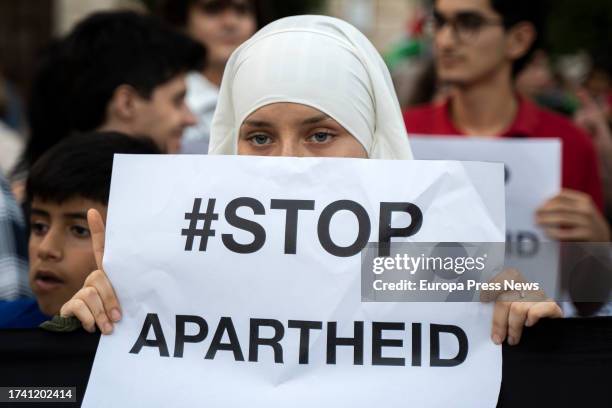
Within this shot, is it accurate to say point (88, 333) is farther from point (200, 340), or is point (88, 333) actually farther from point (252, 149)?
point (252, 149)

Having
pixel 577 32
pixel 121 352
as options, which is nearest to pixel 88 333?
pixel 121 352

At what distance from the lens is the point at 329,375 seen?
8.23ft

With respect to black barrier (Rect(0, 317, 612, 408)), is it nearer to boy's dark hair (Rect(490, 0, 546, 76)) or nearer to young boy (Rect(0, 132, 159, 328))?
young boy (Rect(0, 132, 159, 328))

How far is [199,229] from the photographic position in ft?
8.57

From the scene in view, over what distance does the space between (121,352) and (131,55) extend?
2.67 metres

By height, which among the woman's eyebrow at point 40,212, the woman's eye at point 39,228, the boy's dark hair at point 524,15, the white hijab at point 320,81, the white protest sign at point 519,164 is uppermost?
the boy's dark hair at point 524,15

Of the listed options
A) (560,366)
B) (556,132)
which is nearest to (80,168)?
(560,366)

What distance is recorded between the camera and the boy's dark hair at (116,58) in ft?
15.9

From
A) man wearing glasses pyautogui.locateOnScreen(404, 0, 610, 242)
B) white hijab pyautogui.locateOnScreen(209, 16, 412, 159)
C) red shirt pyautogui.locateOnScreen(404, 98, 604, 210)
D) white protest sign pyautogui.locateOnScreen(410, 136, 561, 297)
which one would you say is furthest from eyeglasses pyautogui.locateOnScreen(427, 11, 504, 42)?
white hijab pyautogui.locateOnScreen(209, 16, 412, 159)

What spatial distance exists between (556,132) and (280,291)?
278 centimetres

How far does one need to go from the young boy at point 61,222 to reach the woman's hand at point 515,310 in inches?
55.3

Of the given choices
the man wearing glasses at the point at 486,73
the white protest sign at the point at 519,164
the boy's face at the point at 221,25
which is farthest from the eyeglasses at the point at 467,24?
the boy's face at the point at 221,25

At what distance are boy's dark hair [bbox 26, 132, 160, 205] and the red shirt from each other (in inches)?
68.9

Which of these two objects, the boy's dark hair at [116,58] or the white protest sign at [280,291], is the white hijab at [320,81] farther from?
the boy's dark hair at [116,58]
